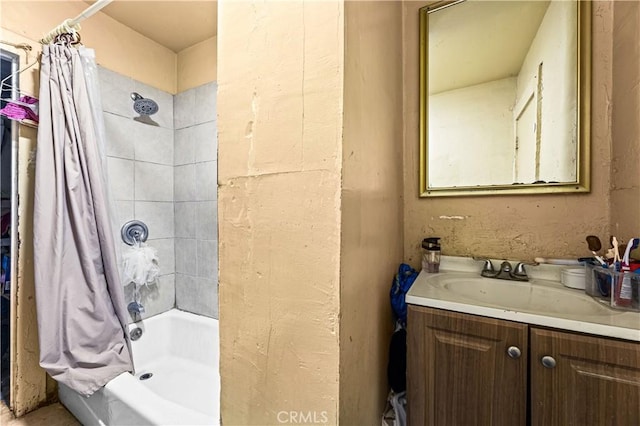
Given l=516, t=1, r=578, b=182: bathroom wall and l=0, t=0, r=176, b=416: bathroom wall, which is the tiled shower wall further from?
l=516, t=1, r=578, b=182: bathroom wall

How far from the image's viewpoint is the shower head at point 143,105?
1604mm

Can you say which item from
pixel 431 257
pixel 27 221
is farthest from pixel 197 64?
pixel 431 257

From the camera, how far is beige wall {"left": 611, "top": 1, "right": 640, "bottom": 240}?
0.79 metres

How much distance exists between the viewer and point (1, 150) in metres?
1.32

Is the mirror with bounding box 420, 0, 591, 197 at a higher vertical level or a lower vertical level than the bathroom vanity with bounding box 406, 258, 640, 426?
higher

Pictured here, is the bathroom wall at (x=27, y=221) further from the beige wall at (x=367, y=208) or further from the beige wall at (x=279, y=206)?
the beige wall at (x=367, y=208)

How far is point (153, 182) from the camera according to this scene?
1.78 m

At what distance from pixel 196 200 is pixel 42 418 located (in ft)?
4.13

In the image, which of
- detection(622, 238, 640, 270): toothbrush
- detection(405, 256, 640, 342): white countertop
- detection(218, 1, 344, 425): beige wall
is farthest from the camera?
detection(622, 238, 640, 270): toothbrush

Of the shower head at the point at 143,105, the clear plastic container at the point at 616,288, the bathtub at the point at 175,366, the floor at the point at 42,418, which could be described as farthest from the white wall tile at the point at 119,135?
the clear plastic container at the point at 616,288

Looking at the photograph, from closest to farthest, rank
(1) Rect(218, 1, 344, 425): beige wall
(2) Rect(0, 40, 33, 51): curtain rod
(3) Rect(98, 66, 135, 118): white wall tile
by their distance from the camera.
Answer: (1) Rect(218, 1, 344, 425): beige wall → (2) Rect(0, 40, 33, 51): curtain rod → (3) Rect(98, 66, 135, 118): white wall tile

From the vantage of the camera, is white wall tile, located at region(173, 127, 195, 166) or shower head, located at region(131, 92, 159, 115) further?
white wall tile, located at region(173, 127, 195, 166)

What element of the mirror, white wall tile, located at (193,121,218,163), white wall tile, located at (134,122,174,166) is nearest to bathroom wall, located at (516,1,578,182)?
the mirror

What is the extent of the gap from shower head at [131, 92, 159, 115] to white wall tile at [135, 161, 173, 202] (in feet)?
1.04
